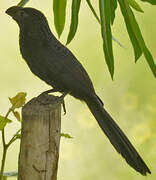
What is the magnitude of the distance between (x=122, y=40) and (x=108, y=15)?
51.4 inches

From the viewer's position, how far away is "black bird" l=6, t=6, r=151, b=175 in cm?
198

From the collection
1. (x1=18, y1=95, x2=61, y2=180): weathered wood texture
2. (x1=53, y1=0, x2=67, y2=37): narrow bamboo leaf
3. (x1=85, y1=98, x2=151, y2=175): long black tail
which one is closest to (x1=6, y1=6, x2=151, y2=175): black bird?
(x1=85, y1=98, x2=151, y2=175): long black tail

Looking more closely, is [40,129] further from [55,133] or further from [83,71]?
[83,71]

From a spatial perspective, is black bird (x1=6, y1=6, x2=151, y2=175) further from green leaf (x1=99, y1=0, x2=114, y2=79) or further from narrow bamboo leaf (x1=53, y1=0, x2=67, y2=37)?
narrow bamboo leaf (x1=53, y1=0, x2=67, y2=37)

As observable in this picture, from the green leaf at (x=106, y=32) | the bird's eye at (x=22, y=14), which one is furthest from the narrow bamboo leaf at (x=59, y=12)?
the bird's eye at (x=22, y=14)

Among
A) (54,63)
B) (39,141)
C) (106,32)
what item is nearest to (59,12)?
(106,32)

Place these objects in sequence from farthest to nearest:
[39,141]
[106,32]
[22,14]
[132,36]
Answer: [132,36], [106,32], [22,14], [39,141]

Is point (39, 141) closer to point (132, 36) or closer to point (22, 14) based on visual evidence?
point (22, 14)

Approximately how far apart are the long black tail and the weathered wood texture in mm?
165

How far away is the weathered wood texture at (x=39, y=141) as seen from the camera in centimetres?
188

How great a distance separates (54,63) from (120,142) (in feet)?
1.23

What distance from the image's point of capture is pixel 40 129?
74.0 inches

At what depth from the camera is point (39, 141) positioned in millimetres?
1896

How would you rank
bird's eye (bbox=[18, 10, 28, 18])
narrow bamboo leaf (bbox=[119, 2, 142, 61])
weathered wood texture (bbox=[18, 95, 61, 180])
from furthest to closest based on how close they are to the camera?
1. narrow bamboo leaf (bbox=[119, 2, 142, 61])
2. bird's eye (bbox=[18, 10, 28, 18])
3. weathered wood texture (bbox=[18, 95, 61, 180])
